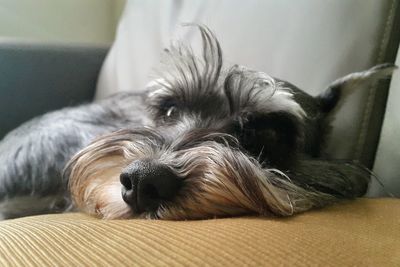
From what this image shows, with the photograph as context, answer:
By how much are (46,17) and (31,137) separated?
1477 millimetres

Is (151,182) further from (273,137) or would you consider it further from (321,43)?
(321,43)

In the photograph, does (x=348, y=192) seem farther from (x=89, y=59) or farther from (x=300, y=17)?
(x=89, y=59)

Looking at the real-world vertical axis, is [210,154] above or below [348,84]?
below

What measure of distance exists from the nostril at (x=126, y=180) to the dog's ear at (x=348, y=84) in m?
0.60

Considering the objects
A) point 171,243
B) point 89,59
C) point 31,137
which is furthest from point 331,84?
point 89,59

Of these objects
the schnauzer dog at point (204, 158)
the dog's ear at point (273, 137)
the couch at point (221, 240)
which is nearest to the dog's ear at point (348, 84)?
the schnauzer dog at point (204, 158)

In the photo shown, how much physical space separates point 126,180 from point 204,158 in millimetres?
155

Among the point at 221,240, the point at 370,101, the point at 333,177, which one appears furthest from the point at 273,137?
the point at 221,240

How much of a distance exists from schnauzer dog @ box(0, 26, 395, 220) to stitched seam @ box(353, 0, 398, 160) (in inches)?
2.2

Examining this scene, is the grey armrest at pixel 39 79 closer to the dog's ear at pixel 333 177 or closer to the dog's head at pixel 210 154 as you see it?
the dog's head at pixel 210 154

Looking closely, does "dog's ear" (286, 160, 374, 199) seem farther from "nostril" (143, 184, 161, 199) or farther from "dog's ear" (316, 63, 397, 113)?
"nostril" (143, 184, 161, 199)

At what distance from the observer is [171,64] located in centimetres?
143

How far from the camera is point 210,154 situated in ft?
3.35

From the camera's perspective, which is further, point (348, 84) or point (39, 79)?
point (39, 79)
